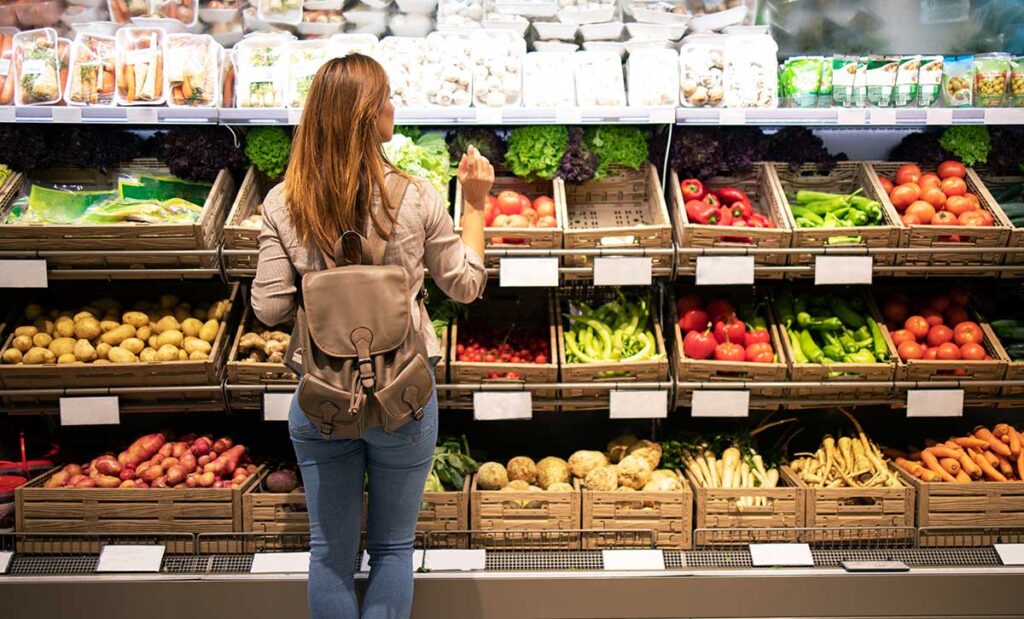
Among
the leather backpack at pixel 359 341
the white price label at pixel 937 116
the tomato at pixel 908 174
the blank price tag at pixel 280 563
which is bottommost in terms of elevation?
the blank price tag at pixel 280 563

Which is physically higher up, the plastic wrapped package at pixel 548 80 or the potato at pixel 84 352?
the plastic wrapped package at pixel 548 80

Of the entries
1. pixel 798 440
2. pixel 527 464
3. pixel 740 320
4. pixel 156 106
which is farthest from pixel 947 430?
pixel 156 106

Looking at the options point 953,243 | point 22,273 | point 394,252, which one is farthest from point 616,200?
point 22,273

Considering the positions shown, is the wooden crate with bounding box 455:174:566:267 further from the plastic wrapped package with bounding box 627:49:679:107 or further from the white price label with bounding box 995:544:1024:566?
the white price label with bounding box 995:544:1024:566

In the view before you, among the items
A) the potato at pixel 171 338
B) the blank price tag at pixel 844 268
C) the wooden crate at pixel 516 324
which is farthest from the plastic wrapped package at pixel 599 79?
the potato at pixel 171 338

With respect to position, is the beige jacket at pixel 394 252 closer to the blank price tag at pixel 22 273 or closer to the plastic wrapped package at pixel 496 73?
the plastic wrapped package at pixel 496 73

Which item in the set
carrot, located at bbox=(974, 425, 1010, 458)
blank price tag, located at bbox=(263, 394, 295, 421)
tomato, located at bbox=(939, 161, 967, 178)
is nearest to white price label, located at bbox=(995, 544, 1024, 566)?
carrot, located at bbox=(974, 425, 1010, 458)

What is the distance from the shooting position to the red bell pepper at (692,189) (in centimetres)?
341

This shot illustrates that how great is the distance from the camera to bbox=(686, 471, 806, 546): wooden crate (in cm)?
313

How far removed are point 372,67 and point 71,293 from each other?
2.26 meters

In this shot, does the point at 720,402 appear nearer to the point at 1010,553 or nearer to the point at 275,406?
the point at 1010,553

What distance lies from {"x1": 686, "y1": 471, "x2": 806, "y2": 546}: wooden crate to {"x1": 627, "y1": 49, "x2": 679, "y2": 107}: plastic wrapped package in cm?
146

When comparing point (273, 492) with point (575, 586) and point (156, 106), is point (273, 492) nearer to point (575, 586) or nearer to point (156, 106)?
point (575, 586)

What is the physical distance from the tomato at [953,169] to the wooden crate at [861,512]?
126cm
